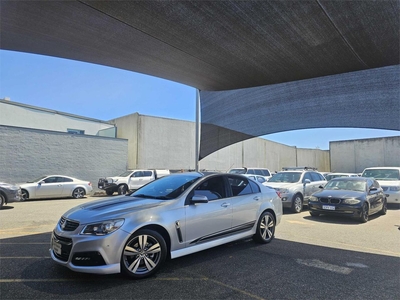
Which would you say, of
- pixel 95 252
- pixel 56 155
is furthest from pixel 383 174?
pixel 56 155

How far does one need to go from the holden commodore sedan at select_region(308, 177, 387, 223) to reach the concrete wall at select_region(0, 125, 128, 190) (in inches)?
638

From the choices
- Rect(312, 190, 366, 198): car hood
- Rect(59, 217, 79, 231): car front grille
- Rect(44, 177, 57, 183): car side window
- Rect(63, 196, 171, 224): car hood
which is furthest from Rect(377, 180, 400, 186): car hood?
Rect(44, 177, 57, 183): car side window

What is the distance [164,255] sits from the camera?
4145 millimetres

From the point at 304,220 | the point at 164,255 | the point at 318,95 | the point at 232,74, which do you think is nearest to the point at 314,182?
the point at 304,220

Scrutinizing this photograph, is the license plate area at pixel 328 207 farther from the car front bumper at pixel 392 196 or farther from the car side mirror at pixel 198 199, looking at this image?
the car side mirror at pixel 198 199

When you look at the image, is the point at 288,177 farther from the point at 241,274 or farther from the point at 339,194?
the point at 241,274

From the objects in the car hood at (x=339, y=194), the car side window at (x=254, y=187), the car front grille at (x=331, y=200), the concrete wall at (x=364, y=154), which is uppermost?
the concrete wall at (x=364, y=154)

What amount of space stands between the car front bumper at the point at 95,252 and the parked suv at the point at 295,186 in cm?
817

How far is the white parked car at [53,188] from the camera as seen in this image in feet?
48.5

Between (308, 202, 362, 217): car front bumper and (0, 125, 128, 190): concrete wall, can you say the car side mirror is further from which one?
(0, 125, 128, 190): concrete wall

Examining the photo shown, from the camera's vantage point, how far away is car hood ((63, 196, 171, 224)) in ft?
12.9

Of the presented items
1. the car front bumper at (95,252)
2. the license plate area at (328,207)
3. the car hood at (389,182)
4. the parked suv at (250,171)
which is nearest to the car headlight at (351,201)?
the license plate area at (328,207)

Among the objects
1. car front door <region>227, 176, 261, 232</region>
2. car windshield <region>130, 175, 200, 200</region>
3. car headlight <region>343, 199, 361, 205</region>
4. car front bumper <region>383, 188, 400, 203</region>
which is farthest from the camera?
car front bumper <region>383, 188, 400, 203</region>

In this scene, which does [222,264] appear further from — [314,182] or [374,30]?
[314,182]
